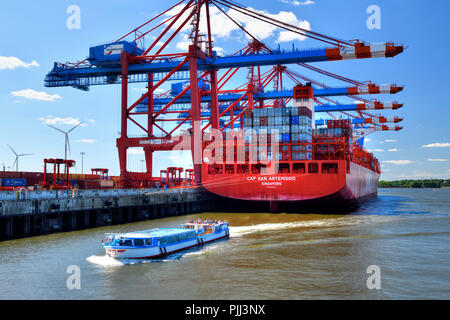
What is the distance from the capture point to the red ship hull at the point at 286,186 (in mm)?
48438

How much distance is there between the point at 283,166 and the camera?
173ft

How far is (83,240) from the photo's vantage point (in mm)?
30797

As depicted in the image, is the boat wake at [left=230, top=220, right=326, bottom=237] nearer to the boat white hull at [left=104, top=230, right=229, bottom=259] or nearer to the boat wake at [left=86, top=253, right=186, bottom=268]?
the boat white hull at [left=104, top=230, right=229, bottom=259]

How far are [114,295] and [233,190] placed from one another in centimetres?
3555

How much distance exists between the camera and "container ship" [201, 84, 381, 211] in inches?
1929

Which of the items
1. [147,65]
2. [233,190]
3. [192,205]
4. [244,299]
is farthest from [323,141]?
[244,299]

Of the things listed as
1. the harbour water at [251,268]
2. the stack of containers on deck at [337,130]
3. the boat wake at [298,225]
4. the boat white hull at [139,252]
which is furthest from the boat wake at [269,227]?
the stack of containers on deck at [337,130]

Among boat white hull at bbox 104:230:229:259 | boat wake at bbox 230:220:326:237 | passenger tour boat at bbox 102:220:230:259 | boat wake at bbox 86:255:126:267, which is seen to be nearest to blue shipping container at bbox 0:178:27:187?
boat wake at bbox 230:220:326:237

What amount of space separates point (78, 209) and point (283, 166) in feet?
88.2

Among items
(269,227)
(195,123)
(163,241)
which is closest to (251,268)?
(163,241)

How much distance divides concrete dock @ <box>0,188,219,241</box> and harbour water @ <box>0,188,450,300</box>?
2.07 m

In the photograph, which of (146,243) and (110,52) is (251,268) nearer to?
(146,243)

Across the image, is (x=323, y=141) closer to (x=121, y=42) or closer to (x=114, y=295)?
(x=121, y=42)
